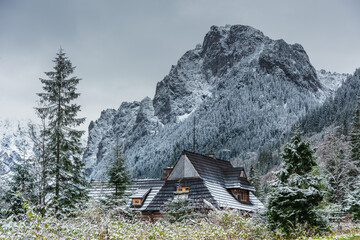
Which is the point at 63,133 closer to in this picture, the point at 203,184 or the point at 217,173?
the point at 203,184

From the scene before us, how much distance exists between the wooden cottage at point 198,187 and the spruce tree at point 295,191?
1183 cm

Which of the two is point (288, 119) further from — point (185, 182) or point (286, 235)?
point (286, 235)

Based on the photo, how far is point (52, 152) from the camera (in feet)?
79.8

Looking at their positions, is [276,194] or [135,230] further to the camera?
[276,194]

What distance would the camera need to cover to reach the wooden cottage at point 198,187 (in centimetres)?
3175

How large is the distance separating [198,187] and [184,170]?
3.83 metres

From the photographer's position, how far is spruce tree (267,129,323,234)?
17.5 m

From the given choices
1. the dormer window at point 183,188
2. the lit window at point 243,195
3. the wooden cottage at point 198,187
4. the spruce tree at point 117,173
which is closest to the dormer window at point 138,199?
the wooden cottage at point 198,187

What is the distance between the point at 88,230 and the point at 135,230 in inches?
79.2

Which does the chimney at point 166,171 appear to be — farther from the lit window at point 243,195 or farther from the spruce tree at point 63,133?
the spruce tree at point 63,133

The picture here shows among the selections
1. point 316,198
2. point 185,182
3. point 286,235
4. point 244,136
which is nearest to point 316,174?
point 316,198

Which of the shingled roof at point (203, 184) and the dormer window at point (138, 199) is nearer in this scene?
the shingled roof at point (203, 184)

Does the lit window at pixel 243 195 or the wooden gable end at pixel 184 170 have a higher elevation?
the wooden gable end at pixel 184 170

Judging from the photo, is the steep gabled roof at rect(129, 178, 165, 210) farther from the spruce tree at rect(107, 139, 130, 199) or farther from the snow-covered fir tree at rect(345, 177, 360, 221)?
the snow-covered fir tree at rect(345, 177, 360, 221)
